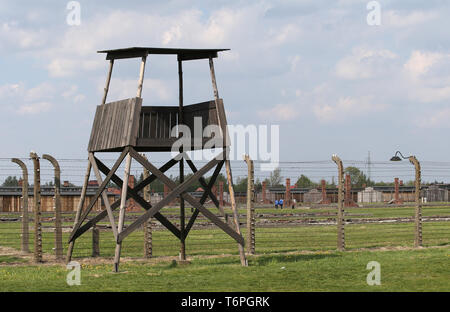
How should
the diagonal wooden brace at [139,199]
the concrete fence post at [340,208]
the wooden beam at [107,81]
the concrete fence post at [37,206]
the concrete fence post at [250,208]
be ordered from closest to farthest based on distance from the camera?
the wooden beam at [107,81], the diagonal wooden brace at [139,199], the concrete fence post at [37,206], the concrete fence post at [250,208], the concrete fence post at [340,208]

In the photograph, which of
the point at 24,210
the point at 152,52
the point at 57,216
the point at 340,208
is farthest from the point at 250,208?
the point at 24,210

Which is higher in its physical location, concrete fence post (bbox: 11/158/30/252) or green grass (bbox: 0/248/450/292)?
concrete fence post (bbox: 11/158/30/252)

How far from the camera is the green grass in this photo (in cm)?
1271

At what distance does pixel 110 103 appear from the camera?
17625 millimetres

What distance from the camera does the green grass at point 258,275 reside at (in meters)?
12.7

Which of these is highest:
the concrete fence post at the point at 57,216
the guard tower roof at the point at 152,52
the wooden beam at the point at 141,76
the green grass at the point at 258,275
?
the guard tower roof at the point at 152,52

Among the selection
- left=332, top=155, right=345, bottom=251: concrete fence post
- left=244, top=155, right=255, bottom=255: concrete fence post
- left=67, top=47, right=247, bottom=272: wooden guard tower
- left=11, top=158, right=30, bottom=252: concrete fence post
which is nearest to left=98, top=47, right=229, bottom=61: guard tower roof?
Result: left=67, top=47, right=247, bottom=272: wooden guard tower

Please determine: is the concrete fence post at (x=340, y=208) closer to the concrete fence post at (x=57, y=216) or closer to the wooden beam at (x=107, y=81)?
the wooden beam at (x=107, y=81)

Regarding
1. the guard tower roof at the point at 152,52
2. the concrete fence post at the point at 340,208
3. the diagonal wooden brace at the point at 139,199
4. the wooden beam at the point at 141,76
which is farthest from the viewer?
the concrete fence post at the point at 340,208

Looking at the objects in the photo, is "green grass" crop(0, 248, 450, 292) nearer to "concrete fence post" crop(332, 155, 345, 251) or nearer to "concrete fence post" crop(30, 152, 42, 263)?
"concrete fence post" crop(30, 152, 42, 263)

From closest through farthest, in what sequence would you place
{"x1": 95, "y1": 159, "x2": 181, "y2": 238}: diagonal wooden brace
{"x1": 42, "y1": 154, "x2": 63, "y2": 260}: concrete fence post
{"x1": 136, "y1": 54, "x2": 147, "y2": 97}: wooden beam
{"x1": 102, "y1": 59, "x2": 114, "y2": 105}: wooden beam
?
{"x1": 136, "y1": 54, "x2": 147, "y2": 97}: wooden beam < {"x1": 102, "y1": 59, "x2": 114, "y2": 105}: wooden beam < {"x1": 95, "y1": 159, "x2": 181, "y2": 238}: diagonal wooden brace < {"x1": 42, "y1": 154, "x2": 63, "y2": 260}: concrete fence post

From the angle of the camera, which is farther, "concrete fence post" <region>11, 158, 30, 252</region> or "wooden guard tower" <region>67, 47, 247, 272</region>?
"concrete fence post" <region>11, 158, 30, 252</region>

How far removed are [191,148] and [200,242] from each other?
9.96 m

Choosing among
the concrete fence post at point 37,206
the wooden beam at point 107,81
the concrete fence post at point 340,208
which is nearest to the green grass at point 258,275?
the concrete fence post at point 37,206
